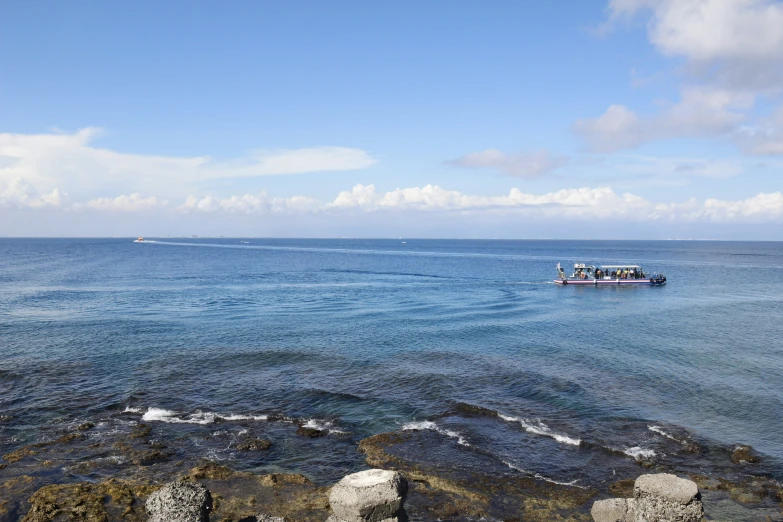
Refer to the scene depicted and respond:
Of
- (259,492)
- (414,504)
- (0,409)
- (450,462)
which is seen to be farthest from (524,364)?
(0,409)

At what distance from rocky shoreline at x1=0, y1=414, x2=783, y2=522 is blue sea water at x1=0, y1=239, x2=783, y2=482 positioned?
1265 mm

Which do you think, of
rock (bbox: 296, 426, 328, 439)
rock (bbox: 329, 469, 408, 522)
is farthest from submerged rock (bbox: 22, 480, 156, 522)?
rock (bbox: 329, 469, 408, 522)

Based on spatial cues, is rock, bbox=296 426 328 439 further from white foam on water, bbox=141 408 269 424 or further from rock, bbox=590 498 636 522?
rock, bbox=590 498 636 522

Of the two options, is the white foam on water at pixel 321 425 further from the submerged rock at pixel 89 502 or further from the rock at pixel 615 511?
the rock at pixel 615 511

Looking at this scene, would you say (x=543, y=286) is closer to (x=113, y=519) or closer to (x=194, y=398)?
(x=194, y=398)

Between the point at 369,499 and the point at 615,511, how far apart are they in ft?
30.0

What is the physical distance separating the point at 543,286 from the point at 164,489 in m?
92.2

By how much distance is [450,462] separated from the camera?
966 inches

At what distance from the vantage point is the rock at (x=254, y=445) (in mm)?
25547

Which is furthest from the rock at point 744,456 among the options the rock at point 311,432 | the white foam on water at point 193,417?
the white foam on water at point 193,417

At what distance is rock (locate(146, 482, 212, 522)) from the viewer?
52.7 ft

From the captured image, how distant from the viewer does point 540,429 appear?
2864 cm

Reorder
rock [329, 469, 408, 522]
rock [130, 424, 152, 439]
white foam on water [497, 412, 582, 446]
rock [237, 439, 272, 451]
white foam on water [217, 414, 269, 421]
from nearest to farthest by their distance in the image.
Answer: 1. rock [329, 469, 408, 522]
2. rock [237, 439, 272, 451]
3. rock [130, 424, 152, 439]
4. white foam on water [497, 412, 582, 446]
5. white foam on water [217, 414, 269, 421]

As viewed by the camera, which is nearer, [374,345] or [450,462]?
[450,462]
